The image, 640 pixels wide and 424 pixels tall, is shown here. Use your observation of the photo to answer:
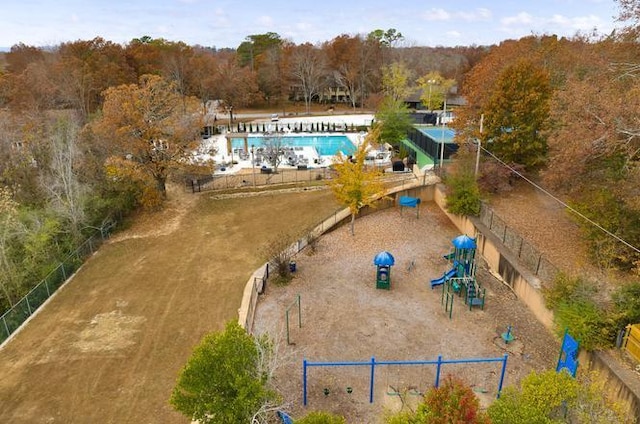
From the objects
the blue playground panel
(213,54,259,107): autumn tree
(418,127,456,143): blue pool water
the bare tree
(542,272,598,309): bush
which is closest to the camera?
the blue playground panel

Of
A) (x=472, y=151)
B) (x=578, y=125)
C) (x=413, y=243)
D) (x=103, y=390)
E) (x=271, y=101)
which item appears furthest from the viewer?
(x=271, y=101)

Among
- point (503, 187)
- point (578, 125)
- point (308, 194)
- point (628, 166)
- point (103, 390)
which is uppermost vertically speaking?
point (578, 125)

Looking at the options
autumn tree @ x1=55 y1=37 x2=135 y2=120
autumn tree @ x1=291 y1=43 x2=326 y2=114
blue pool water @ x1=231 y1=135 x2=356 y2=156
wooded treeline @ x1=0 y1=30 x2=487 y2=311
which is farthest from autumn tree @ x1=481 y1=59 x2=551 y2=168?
autumn tree @ x1=291 y1=43 x2=326 y2=114

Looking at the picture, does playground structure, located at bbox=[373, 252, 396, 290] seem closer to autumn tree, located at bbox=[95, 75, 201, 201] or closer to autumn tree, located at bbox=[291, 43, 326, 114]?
autumn tree, located at bbox=[95, 75, 201, 201]

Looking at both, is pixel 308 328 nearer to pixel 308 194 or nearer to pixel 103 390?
pixel 103 390

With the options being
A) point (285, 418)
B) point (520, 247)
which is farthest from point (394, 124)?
point (285, 418)

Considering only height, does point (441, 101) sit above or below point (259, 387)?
above

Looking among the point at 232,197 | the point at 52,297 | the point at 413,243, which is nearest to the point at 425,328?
the point at 413,243

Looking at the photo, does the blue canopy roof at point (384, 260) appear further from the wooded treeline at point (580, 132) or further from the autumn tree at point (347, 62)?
the autumn tree at point (347, 62)
